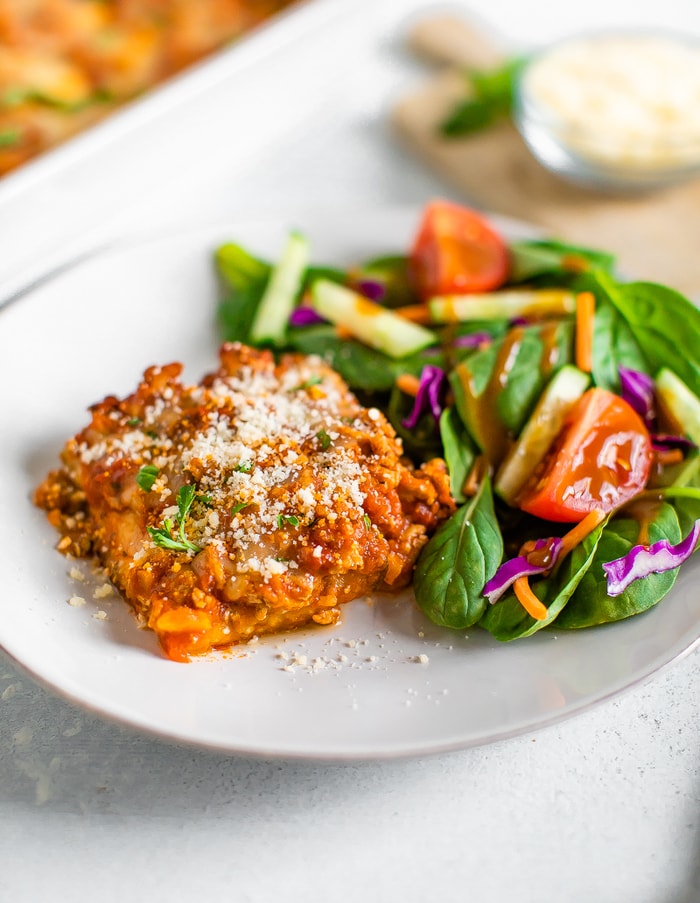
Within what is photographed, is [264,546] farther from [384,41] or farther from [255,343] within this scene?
[384,41]

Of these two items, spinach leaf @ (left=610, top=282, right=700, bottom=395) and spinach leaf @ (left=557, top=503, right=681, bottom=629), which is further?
spinach leaf @ (left=610, top=282, right=700, bottom=395)

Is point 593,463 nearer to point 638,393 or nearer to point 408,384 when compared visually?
point 638,393

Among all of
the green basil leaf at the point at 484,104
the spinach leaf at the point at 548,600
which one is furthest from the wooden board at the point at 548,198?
the spinach leaf at the point at 548,600

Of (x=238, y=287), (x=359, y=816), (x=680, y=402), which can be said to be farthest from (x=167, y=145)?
(x=359, y=816)

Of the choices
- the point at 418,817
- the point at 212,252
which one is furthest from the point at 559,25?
the point at 418,817

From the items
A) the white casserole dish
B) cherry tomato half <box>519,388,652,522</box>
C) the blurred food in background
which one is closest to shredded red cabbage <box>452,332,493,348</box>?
cherry tomato half <box>519,388,652,522</box>

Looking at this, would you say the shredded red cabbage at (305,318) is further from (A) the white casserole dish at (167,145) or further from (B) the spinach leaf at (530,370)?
(A) the white casserole dish at (167,145)

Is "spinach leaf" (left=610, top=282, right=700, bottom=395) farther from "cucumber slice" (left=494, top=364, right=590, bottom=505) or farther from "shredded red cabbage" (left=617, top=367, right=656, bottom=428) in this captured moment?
"cucumber slice" (left=494, top=364, right=590, bottom=505)
